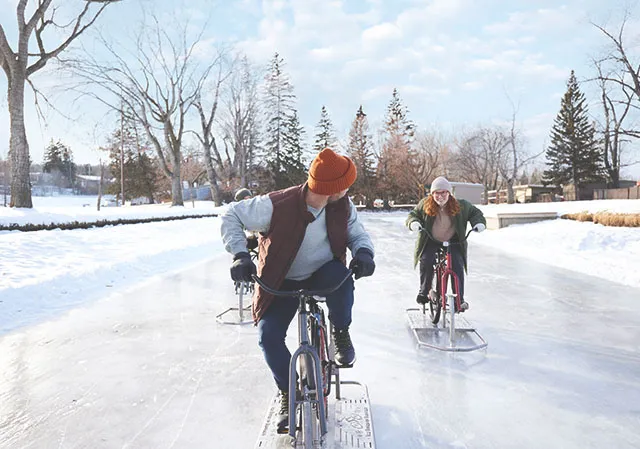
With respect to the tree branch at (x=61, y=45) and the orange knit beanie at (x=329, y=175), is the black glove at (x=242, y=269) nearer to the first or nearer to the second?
the orange knit beanie at (x=329, y=175)

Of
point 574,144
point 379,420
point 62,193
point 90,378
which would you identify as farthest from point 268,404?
point 62,193

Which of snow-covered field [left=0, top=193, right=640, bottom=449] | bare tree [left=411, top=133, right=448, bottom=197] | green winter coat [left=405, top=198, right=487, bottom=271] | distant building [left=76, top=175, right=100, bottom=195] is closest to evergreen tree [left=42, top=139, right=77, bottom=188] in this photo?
distant building [left=76, top=175, right=100, bottom=195]

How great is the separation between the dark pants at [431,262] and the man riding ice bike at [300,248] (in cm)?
240

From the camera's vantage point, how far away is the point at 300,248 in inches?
94.8

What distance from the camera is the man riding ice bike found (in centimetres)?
229

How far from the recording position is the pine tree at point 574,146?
4366 centimetres

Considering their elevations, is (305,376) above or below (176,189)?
below

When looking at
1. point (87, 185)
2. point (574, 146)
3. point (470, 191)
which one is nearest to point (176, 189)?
point (470, 191)

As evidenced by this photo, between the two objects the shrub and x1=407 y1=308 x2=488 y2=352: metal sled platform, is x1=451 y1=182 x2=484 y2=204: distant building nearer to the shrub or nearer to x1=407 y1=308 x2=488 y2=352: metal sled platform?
the shrub

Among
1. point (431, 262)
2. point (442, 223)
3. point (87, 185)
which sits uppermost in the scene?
point (87, 185)

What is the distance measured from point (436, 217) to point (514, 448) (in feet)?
8.68

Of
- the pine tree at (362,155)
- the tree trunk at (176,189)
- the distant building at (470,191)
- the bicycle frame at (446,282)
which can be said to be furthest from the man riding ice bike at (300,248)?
the pine tree at (362,155)

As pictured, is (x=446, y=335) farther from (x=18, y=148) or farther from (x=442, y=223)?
(x=18, y=148)

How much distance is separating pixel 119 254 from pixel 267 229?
8375 mm
